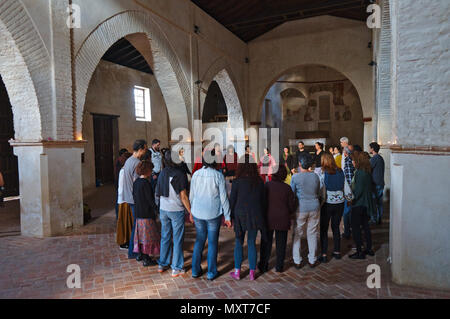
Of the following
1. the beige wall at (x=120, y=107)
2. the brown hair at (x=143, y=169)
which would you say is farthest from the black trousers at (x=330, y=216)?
the beige wall at (x=120, y=107)

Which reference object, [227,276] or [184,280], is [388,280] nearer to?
[227,276]

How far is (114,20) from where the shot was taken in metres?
6.68

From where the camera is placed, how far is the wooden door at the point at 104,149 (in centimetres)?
1220

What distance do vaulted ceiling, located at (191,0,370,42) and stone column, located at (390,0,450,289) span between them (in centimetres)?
815

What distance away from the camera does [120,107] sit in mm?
12750

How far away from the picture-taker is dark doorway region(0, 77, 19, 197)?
9375 mm

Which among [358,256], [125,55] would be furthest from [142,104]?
[358,256]

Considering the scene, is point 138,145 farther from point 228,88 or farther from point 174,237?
point 228,88

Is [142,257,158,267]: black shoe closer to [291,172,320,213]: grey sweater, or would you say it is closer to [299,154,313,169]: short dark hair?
[291,172,320,213]: grey sweater

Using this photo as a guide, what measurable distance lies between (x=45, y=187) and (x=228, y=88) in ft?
30.1

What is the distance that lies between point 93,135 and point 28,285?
8807 mm

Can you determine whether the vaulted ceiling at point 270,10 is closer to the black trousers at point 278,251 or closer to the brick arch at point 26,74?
the brick arch at point 26,74

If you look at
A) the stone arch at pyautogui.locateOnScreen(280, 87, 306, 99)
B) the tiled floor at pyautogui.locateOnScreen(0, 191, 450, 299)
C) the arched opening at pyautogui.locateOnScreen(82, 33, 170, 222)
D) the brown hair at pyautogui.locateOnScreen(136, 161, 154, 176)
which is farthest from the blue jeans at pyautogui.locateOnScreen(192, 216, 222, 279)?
the stone arch at pyautogui.locateOnScreen(280, 87, 306, 99)
